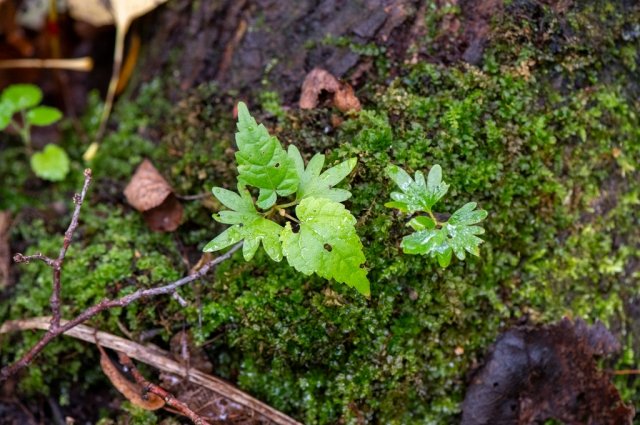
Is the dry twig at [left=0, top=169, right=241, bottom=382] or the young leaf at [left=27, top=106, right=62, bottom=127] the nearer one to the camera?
the dry twig at [left=0, top=169, right=241, bottom=382]

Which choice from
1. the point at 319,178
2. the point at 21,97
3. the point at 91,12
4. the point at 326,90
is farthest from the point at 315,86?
the point at 91,12

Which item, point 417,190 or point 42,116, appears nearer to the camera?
point 417,190

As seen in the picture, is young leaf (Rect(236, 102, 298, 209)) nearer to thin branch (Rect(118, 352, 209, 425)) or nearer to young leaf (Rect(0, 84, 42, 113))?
thin branch (Rect(118, 352, 209, 425))

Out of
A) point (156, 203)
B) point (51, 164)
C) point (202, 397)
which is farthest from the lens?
point (51, 164)

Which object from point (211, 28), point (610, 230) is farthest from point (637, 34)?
point (211, 28)

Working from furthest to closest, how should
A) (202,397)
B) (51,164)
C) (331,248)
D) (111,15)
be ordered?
(111,15) → (51,164) → (202,397) → (331,248)

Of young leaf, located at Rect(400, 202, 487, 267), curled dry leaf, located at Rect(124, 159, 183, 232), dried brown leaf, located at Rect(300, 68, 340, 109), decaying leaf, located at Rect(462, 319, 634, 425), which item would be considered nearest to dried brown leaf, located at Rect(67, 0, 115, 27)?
curled dry leaf, located at Rect(124, 159, 183, 232)

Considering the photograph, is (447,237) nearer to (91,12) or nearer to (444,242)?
(444,242)

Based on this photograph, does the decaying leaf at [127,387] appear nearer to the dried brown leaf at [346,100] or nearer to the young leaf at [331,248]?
the young leaf at [331,248]

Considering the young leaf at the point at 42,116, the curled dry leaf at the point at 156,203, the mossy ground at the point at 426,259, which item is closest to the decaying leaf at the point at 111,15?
the young leaf at the point at 42,116
